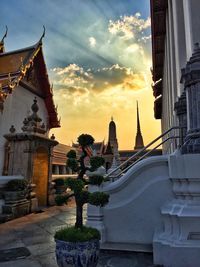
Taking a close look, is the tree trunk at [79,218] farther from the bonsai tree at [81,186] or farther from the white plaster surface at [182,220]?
the white plaster surface at [182,220]

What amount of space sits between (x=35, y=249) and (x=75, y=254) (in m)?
1.96

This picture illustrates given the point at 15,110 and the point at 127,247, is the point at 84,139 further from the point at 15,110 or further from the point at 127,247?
the point at 15,110

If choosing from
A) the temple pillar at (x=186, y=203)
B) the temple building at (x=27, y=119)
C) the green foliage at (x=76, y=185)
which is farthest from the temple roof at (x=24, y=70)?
the temple pillar at (x=186, y=203)

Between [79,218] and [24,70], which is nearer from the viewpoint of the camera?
[79,218]

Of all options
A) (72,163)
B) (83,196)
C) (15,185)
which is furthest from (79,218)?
(15,185)

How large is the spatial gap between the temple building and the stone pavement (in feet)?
7.13

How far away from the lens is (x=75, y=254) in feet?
8.38

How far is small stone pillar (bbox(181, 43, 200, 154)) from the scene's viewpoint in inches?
134

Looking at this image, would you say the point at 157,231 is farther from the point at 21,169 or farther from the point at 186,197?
the point at 21,169

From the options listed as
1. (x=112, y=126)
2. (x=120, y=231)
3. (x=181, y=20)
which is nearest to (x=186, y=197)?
(x=120, y=231)

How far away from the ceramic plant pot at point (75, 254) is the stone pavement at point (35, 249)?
86 centimetres

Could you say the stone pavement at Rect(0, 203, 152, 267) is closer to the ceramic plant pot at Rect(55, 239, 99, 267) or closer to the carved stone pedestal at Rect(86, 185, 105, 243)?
the carved stone pedestal at Rect(86, 185, 105, 243)

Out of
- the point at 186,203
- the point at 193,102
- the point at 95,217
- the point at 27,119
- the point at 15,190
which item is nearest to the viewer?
the point at 186,203

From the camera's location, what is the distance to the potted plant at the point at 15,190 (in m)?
7.55
